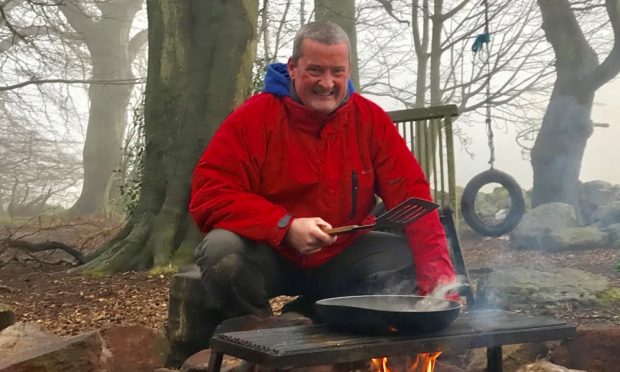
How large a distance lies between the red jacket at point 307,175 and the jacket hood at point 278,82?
0.11 ft

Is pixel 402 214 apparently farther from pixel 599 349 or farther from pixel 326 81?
pixel 599 349

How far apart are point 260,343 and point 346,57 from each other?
4.25 feet

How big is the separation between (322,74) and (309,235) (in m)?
0.68

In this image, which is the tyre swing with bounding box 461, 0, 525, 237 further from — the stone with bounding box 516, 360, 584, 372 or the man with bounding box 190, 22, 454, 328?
the stone with bounding box 516, 360, 584, 372

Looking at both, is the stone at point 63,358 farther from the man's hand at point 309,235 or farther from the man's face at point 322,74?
the man's face at point 322,74

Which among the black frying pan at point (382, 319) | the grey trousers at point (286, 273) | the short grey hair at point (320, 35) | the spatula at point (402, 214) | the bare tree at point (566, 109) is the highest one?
the bare tree at point (566, 109)

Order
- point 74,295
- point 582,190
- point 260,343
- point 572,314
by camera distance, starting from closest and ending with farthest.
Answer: point 260,343 < point 572,314 < point 74,295 < point 582,190

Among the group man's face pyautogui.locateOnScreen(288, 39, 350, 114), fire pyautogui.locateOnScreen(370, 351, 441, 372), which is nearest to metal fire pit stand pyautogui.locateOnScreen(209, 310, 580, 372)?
fire pyautogui.locateOnScreen(370, 351, 441, 372)

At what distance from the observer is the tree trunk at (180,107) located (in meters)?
5.42

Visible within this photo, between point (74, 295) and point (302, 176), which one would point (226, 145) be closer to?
point (302, 176)

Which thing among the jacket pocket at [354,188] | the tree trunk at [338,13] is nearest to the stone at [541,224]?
the tree trunk at [338,13]

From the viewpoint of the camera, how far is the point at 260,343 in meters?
1.91

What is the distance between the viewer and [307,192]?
9.16 ft

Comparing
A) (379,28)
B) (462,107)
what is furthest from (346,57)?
(379,28)
